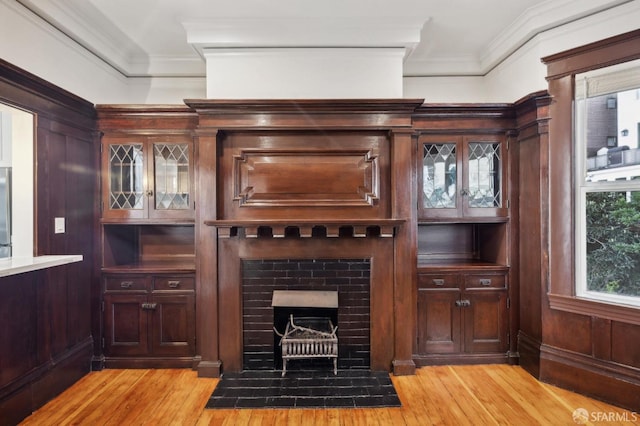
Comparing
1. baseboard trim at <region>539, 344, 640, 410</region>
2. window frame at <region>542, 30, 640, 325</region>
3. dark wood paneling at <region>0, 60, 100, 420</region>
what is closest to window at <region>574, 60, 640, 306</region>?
window frame at <region>542, 30, 640, 325</region>

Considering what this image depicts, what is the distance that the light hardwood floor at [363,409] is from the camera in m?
2.30

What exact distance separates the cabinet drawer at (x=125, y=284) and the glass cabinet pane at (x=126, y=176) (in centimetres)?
67

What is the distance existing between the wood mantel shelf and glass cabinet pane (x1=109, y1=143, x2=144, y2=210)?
0.90 m

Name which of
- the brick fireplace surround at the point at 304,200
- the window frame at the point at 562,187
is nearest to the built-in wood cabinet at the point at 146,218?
the brick fireplace surround at the point at 304,200

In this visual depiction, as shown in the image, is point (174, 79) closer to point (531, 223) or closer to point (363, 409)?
point (363, 409)

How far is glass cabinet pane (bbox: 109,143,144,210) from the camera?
3125 millimetres

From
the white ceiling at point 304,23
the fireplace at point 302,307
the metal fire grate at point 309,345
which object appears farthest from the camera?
the fireplace at point 302,307

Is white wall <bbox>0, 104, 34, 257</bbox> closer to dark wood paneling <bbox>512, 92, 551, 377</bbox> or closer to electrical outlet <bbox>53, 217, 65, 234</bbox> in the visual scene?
electrical outlet <bbox>53, 217, 65, 234</bbox>

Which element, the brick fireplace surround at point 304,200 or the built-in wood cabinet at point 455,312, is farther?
the built-in wood cabinet at point 455,312

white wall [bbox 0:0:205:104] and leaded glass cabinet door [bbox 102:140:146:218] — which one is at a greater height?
white wall [bbox 0:0:205:104]

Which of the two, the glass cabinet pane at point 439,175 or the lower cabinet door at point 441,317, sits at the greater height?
the glass cabinet pane at point 439,175

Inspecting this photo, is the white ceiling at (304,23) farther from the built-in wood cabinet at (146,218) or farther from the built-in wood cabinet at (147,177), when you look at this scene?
the built-in wood cabinet at (147,177)

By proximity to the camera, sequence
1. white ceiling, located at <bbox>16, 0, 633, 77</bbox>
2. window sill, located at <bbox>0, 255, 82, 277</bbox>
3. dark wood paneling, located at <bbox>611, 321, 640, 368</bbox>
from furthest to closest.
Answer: white ceiling, located at <bbox>16, 0, 633, 77</bbox>
dark wood paneling, located at <bbox>611, 321, 640, 368</bbox>
window sill, located at <bbox>0, 255, 82, 277</bbox>

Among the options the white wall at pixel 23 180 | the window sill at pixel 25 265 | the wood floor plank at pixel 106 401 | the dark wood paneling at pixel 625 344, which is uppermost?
the white wall at pixel 23 180
